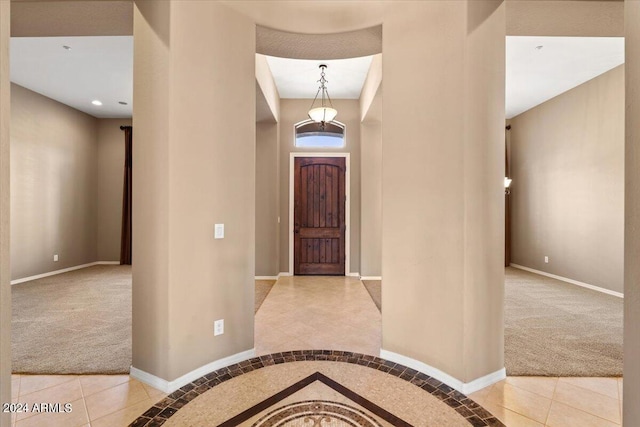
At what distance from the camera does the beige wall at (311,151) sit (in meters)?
6.13

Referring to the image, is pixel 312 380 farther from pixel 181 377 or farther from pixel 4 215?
pixel 4 215

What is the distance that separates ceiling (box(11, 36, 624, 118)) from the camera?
158 inches

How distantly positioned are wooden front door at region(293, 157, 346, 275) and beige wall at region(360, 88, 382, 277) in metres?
0.45

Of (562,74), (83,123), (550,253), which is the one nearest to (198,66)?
(562,74)

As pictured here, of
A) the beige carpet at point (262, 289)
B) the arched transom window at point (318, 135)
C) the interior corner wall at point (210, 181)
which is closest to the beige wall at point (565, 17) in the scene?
the interior corner wall at point (210, 181)

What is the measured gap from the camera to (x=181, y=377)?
2.24 meters

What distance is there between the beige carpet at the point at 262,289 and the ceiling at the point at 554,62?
Answer: 4.77 metres

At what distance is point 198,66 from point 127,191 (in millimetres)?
5827

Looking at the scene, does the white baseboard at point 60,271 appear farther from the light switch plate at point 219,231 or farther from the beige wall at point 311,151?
the light switch plate at point 219,231

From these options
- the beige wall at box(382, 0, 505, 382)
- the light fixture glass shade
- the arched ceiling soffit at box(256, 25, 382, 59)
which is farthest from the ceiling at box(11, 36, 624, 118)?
the beige wall at box(382, 0, 505, 382)

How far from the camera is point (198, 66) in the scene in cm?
232

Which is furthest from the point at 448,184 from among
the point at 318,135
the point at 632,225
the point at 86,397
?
the point at 318,135

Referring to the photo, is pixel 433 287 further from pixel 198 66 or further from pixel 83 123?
pixel 83 123

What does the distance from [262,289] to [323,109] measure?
3038mm
